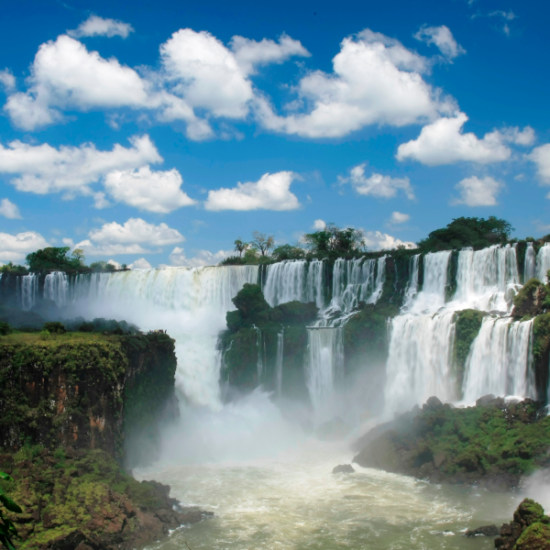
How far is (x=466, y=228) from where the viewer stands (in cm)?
4350

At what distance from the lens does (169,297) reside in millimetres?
41906

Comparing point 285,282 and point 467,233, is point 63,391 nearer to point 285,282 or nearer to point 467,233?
point 285,282

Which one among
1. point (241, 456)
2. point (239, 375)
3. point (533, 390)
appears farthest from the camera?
point (239, 375)

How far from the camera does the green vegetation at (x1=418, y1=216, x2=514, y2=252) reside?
41.9m

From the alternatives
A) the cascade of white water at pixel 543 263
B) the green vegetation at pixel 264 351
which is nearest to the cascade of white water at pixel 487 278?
the cascade of white water at pixel 543 263

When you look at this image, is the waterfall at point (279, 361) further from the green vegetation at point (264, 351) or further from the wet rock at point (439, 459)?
the wet rock at point (439, 459)

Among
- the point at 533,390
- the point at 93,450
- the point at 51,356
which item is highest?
the point at 51,356

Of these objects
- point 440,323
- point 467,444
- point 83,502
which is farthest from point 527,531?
point 440,323

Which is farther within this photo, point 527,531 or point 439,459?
point 439,459

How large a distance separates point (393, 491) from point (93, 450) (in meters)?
10.4

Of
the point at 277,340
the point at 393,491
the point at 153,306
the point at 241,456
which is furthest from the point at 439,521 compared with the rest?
the point at 153,306

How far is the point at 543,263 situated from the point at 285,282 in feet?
56.5

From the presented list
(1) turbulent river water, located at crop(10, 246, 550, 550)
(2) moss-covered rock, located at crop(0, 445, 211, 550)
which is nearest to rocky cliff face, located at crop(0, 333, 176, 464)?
(2) moss-covered rock, located at crop(0, 445, 211, 550)

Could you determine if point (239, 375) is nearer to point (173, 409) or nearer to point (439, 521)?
point (173, 409)
